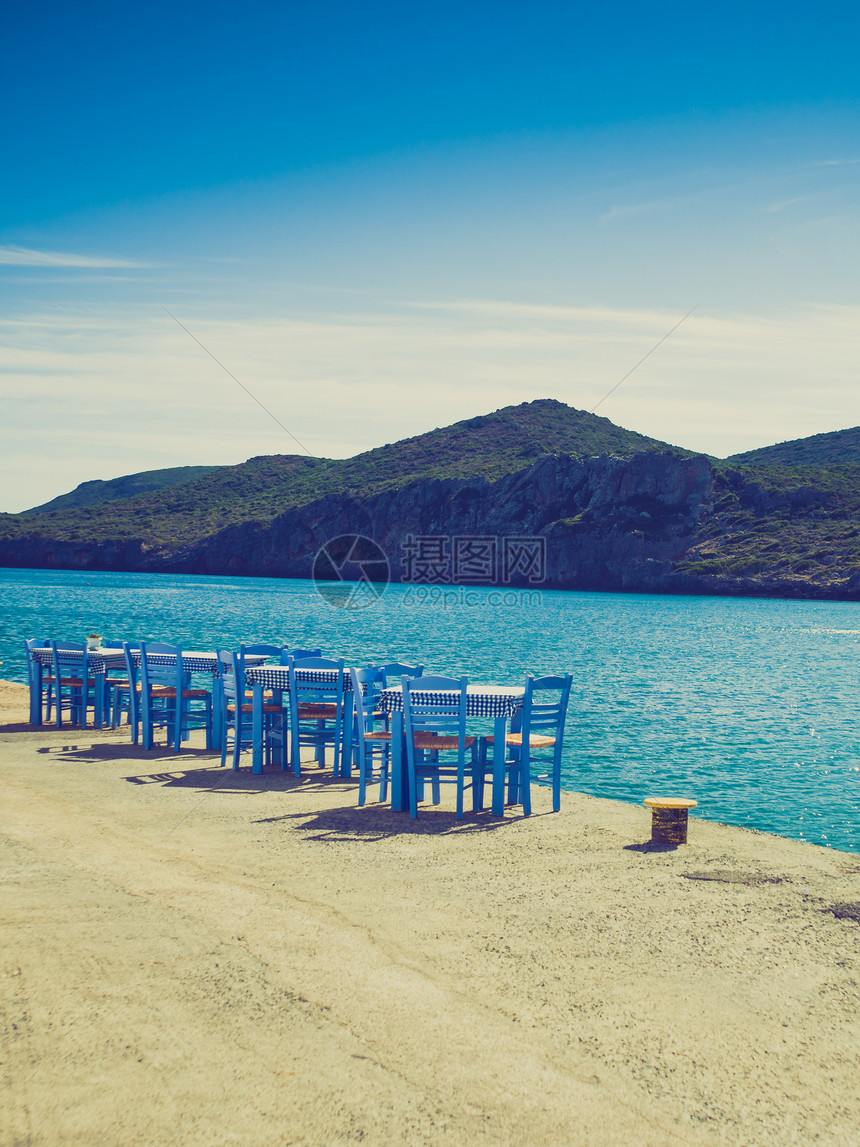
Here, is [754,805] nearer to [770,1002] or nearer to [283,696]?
[283,696]

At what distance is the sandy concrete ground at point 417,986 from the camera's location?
316 centimetres

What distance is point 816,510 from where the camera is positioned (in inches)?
4033

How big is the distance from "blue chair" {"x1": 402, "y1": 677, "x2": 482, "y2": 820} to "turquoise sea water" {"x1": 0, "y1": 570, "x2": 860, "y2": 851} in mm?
3966

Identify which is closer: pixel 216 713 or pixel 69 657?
pixel 216 713

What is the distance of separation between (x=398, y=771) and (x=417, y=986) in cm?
377

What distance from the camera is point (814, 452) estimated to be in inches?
4919

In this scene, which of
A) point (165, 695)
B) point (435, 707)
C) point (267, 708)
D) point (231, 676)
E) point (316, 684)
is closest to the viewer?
point (435, 707)

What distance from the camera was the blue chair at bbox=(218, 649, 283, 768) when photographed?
31.7 feet

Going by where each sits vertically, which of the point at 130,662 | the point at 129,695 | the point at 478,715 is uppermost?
the point at 130,662

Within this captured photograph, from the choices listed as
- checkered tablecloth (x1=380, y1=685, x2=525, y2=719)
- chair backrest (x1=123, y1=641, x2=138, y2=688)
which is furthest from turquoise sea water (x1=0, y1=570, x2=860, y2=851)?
chair backrest (x1=123, y1=641, x2=138, y2=688)

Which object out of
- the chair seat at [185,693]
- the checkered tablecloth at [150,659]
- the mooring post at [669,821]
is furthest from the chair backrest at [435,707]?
the chair seat at [185,693]

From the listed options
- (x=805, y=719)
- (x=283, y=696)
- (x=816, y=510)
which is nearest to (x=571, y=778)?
(x=283, y=696)

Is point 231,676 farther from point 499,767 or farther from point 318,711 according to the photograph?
point 499,767

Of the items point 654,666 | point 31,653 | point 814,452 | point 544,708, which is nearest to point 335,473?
point 814,452
